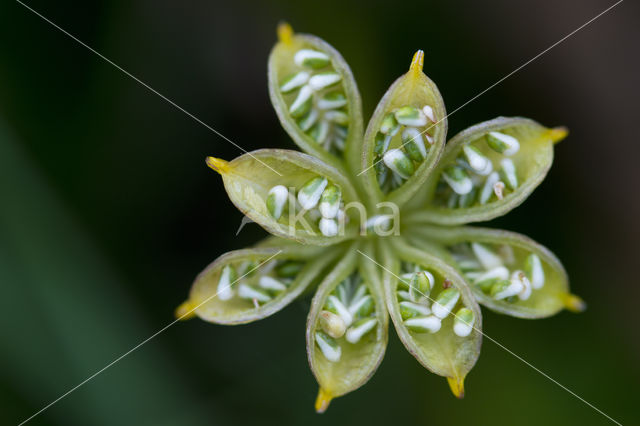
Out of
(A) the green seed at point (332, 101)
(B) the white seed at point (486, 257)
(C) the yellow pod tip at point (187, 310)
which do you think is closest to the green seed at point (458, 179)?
(B) the white seed at point (486, 257)

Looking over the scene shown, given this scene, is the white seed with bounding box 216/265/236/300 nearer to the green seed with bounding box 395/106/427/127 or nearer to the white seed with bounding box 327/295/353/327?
the white seed with bounding box 327/295/353/327

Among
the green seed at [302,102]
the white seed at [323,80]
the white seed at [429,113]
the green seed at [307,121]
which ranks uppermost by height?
the white seed at [323,80]

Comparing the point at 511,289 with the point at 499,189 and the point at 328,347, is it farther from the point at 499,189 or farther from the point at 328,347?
the point at 328,347

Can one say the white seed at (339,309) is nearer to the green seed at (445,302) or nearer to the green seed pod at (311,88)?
the green seed at (445,302)

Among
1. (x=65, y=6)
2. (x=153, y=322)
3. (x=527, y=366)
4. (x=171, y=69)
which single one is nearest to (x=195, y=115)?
(x=171, y=69)

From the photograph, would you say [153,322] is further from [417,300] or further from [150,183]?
[417,300]
